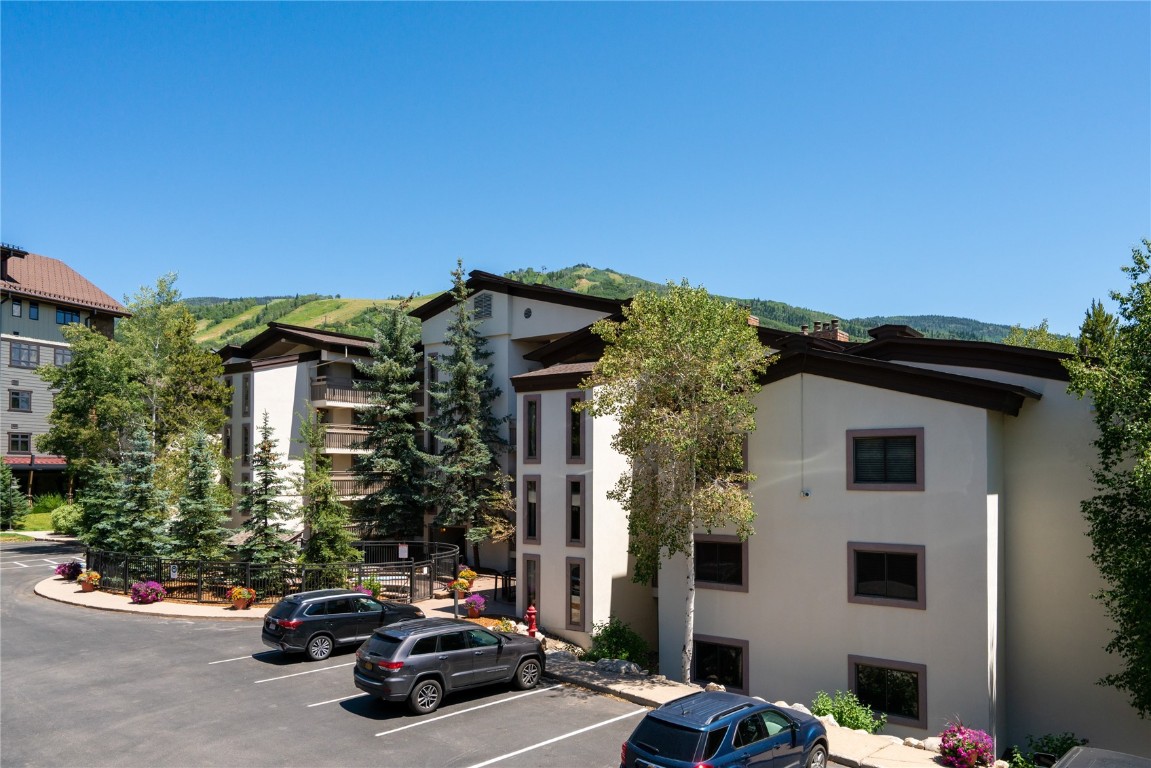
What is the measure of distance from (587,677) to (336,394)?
2614 cm

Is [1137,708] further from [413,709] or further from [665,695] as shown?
[413,709]

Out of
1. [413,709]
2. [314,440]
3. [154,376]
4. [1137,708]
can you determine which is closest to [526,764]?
[413,709]

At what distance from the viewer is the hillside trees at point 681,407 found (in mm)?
18656

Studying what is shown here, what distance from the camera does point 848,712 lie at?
56.7ft

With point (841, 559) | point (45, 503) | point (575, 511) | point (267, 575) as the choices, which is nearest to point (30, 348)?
point (45, 503)

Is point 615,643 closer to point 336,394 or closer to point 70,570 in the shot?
point 336,394

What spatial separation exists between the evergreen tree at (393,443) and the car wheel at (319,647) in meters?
14.6

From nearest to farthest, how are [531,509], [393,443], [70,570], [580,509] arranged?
1. [580,509]
2. [531,509]
3. [70,570]
4. [393,443]

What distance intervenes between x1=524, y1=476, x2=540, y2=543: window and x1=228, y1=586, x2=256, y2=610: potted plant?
9969 mm

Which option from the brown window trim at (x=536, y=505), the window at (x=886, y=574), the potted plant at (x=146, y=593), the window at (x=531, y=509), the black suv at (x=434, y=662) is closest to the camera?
the black suv at (x=434, y=662)

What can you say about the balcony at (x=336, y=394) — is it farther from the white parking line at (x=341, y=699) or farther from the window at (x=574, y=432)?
the white parking line at (x=341, y=699)

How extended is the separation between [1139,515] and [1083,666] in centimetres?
426

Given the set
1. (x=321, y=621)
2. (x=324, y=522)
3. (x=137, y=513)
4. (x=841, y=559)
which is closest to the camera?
(x=841, y=559)

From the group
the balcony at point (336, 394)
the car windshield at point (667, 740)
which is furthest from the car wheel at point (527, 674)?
the balcony at point (336, 394)
